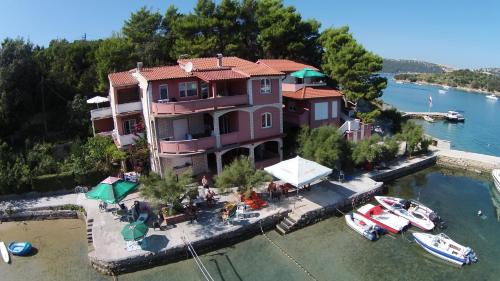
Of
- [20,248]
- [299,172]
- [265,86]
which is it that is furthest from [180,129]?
[20,248]

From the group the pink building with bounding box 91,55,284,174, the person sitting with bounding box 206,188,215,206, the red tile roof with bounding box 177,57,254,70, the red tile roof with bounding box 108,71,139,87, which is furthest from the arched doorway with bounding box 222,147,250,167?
the red tile roof with bounding box 108,71,139,87

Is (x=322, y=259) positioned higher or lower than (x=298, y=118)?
lower

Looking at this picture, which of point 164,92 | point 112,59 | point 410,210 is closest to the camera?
point 410,210

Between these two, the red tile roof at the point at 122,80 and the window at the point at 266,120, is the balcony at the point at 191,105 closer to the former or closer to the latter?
the window at the point at 266,120

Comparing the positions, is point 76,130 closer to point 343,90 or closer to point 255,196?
point 255,196

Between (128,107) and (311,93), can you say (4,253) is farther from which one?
(311,93)

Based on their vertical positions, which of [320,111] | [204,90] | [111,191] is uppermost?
[204,90]

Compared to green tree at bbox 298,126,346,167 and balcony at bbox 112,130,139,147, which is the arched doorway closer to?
green tree at bbox 298,126,346,167

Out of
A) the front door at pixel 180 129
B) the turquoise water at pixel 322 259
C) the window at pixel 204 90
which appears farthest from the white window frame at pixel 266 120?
the turquoise water at pixel 322 259
